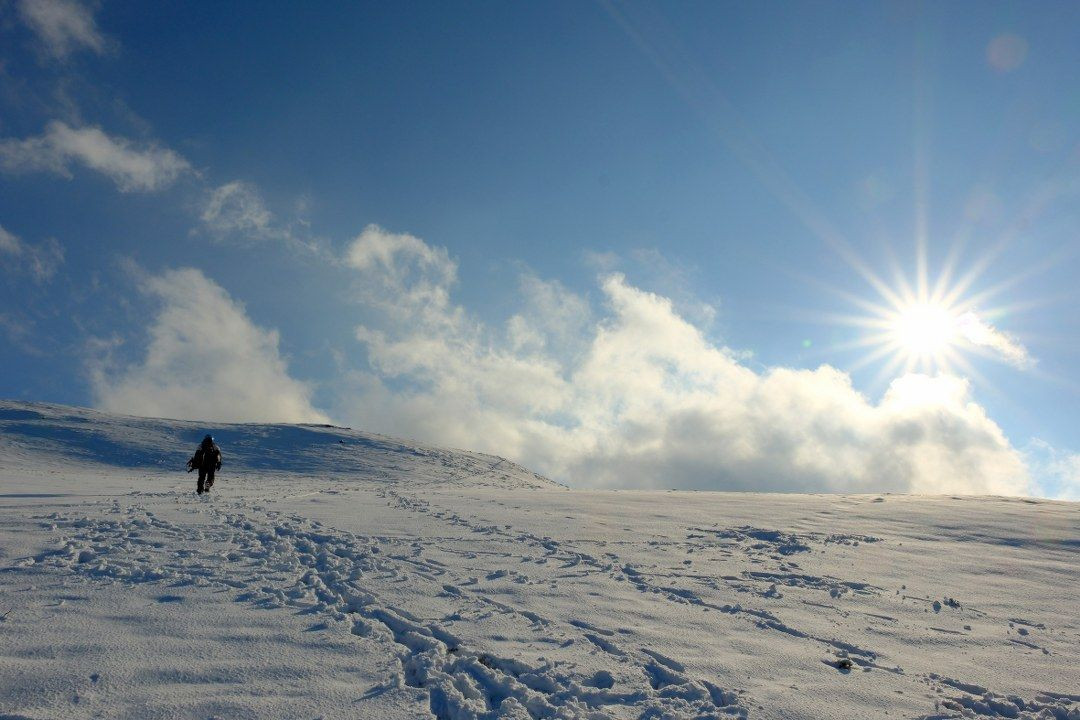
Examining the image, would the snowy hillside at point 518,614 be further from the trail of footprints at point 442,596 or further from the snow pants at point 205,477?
the snow pants at point 205,477

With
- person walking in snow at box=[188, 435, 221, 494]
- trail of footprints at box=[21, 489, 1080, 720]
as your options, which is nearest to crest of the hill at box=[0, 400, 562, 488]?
person walking in snow at box=[188, 435, 221, 494]

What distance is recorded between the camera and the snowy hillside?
17.8 ft

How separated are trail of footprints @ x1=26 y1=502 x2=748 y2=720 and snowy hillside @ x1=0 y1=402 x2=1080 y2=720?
0.12 feet

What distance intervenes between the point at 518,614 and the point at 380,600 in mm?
1838

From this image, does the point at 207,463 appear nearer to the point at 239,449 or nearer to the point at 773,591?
the point at 773,591

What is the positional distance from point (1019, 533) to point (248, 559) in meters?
17.9

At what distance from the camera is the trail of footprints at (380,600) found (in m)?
5.48

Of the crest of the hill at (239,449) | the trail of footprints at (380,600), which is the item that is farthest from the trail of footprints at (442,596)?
the crest of the hill at (239,449)

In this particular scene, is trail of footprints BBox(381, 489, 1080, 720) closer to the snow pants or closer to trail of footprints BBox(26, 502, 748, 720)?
trail of footprints BBox(26, 502, 748, 720)

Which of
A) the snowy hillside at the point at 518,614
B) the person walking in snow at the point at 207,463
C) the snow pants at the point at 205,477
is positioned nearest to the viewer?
the snowy hillside at the point at 518,614

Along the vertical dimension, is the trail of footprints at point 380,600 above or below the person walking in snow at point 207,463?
below

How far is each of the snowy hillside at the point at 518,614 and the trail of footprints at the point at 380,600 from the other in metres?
0.04

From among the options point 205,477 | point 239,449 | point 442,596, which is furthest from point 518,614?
point 239,449

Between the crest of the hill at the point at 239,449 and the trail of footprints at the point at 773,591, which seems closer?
the trail of footprints at the point at 773,591
